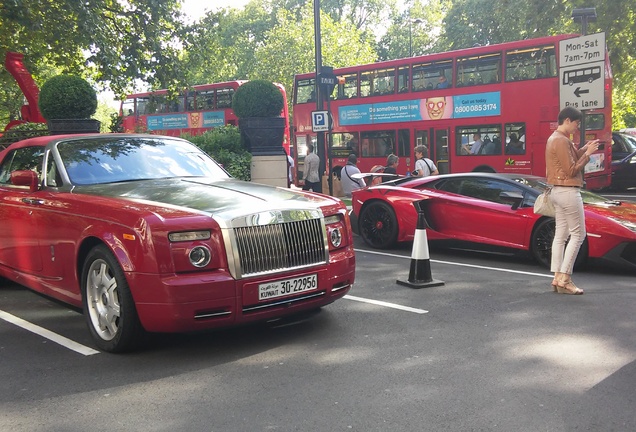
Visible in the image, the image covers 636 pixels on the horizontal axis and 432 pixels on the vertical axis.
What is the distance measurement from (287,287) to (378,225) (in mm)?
5251

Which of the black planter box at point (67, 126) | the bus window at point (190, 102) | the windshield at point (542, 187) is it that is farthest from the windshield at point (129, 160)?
the bus window at point (190, 102)

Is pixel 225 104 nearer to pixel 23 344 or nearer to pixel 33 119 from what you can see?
pixel 33 119

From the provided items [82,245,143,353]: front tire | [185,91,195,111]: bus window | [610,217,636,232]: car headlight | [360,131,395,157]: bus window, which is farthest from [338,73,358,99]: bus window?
[82,245,143,353]: front tire

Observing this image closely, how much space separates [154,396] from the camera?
12.1 ft

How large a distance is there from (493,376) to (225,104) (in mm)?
20627

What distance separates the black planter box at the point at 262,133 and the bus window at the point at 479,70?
6.75 metres

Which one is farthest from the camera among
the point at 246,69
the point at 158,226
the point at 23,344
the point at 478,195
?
the point at 246,69

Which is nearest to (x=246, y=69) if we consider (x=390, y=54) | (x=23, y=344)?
(x=390, y=54)

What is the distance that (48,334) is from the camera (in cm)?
505

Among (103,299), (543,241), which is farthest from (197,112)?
(103,299)

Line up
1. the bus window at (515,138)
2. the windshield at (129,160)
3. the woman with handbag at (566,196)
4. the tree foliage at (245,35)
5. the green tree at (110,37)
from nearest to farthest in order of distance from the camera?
the windshield at (129,160) → the woman with handbag at (566,196) → the green tree at (110,37) → the tree foliage at (245,35) → the bus window at (515,138)

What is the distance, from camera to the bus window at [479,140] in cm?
1745

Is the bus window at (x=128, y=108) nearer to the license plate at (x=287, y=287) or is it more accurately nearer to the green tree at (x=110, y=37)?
the green tree at (x=110, y=37)

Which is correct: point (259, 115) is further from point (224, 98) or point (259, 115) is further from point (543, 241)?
point (224, 98)
